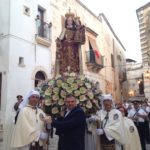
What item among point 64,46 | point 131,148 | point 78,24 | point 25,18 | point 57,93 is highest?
point 25,18

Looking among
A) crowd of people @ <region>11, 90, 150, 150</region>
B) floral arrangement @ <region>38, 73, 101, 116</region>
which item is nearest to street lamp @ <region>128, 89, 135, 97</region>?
crowd of people @ <region>11, 90, 150, 150</region>

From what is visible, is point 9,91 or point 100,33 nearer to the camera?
point 9,91

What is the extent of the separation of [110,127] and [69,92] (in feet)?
3.17

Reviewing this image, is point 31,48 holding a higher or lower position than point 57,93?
higher

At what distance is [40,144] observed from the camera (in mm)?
4762

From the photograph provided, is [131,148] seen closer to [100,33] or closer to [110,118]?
[110,118]

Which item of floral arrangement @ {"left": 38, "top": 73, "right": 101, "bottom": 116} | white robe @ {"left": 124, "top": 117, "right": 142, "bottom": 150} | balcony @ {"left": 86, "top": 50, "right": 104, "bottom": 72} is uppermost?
balcony @ {"left": 86, "top": 50, "right": 104, "bottom": 72}

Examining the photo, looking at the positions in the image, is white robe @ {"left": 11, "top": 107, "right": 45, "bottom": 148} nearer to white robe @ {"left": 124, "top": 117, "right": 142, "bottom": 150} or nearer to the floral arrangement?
the floral arrangement

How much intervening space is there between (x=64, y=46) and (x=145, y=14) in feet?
44.3

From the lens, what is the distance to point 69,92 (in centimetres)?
539

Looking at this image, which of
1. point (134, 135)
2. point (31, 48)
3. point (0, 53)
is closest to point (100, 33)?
point (31, 48)

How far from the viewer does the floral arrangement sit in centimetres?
538

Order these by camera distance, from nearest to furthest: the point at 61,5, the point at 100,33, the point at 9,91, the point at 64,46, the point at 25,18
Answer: the point at 64,46
the point at 9,91
the point at 25,18
the point at 61,5
the point at 100,33

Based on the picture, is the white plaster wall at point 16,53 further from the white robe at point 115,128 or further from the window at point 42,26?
the white robe at point 115,128
